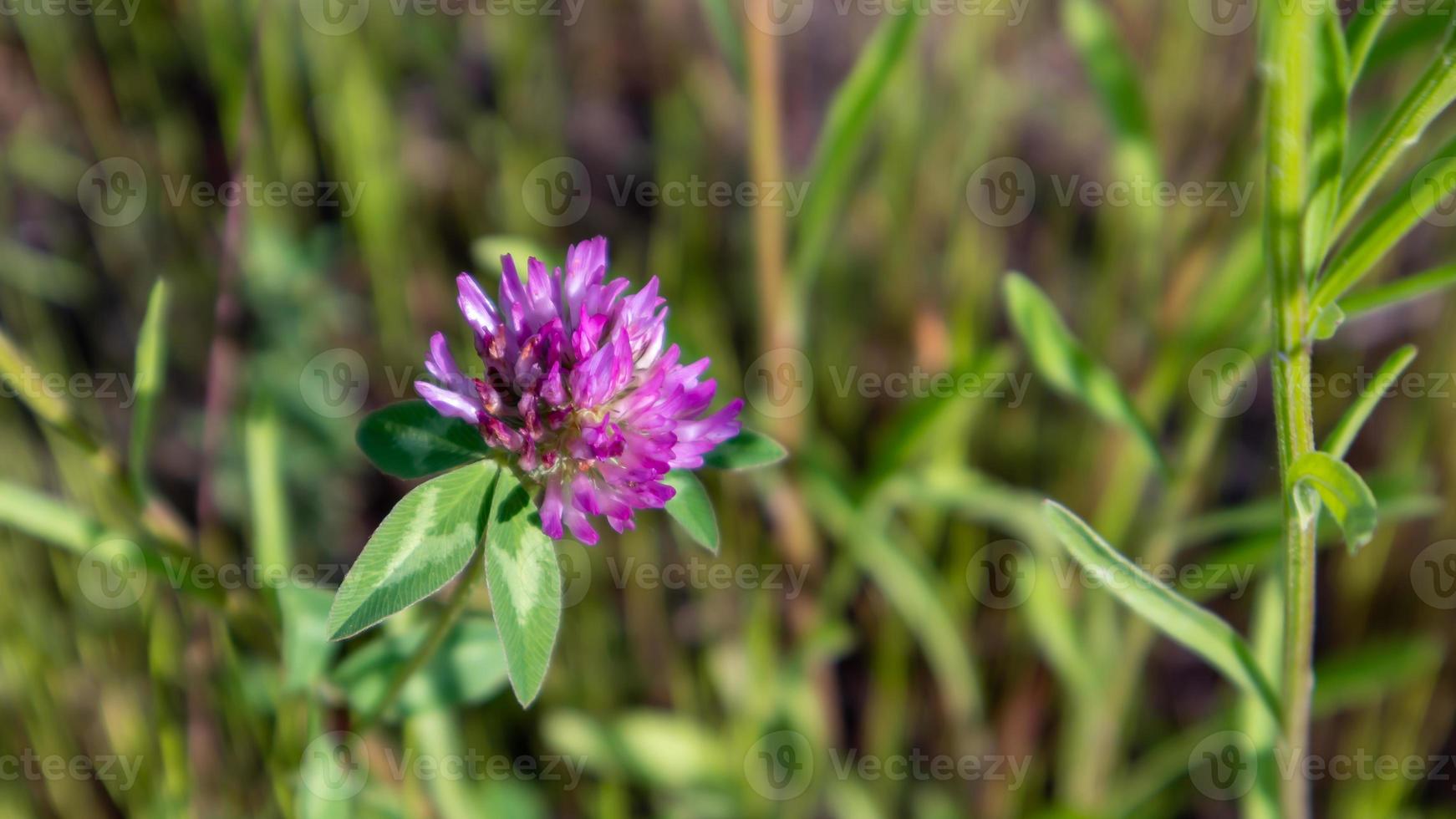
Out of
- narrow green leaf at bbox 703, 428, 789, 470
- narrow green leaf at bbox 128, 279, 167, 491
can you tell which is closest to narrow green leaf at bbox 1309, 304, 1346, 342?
narrow green leaf at bbox 703, 428, 789, 470

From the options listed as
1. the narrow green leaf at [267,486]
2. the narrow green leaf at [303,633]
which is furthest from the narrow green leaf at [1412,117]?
the narrow green leaf at [267,486]

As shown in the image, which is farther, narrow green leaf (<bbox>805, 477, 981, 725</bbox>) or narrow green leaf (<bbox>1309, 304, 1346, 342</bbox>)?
narrow green leaf (<bbox>805, 477, 981, 725</bbox>)

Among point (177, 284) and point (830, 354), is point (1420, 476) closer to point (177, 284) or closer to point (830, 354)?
point (830, 354)

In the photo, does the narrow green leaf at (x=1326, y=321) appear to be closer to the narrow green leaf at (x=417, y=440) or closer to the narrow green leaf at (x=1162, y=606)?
the narrow green leaf at (x=1162, y=606)

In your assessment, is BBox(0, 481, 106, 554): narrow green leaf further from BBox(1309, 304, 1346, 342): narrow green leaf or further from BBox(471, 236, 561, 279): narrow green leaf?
BBox(1309, 304, 1346, 342): narrow green leaf

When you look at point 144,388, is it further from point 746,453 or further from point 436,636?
point 746,453

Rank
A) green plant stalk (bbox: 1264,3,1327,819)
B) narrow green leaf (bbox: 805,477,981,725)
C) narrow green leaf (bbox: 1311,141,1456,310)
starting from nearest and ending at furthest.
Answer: green plant stalk (bbox: 1264,3,1327,819), narrow green leaf (bbox: 1311,141,1456,310), narrow green leaf (bbox: 805,477,981,725)

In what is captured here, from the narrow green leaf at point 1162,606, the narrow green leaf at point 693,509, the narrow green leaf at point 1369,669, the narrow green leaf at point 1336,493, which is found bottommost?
the narrow green leaf at point 1369,669
